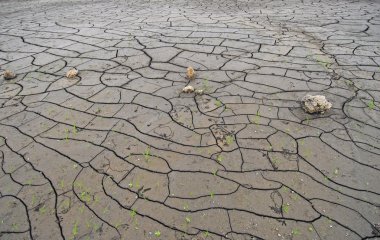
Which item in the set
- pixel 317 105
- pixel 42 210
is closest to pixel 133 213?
pixel 42 210

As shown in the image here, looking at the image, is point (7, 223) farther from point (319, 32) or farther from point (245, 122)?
point (319, 32)

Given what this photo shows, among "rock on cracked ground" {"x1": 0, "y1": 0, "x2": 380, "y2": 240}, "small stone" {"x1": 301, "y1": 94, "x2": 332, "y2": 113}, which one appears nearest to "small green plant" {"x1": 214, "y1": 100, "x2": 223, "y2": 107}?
"rock on cracked ground" {"x1": 0, "y1": 0, "x2": 380, "y2": 240}

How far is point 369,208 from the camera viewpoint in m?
1.59

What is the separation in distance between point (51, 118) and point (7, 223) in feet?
3.51

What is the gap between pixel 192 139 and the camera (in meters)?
2.14

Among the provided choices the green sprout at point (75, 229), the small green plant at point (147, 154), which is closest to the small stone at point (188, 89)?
the small green plant at point (147, 154)

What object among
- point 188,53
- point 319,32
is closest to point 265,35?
point 319,32

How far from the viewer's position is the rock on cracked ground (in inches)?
62.1

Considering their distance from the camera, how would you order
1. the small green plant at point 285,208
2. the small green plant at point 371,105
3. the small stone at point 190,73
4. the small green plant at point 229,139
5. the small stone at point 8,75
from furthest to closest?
1. the small stone at point 8,75
2. the small stone at point 190,73
3. the small green plant at point 371,105
4. the small green plant at point 229,139
5. the small green plant at point 285,208

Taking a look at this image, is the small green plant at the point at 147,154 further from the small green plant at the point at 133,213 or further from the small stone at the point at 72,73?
the small stone at the point at 72,73

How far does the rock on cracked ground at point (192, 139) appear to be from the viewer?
5.18 feet

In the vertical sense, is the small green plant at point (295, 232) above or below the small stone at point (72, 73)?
below

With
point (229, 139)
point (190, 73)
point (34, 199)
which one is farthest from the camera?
point (190, 73)

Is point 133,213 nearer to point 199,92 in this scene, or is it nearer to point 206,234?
point 206,234
